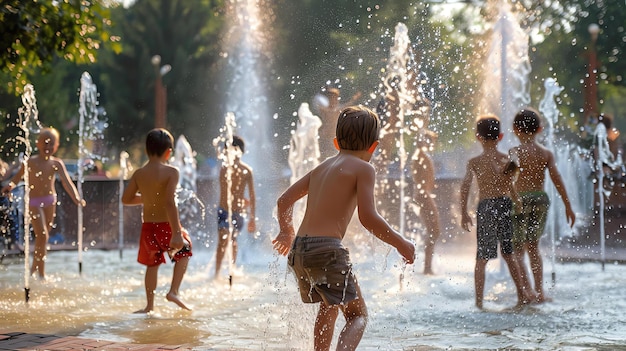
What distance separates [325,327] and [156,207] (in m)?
2.82

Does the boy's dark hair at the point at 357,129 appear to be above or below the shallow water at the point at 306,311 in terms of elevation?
above

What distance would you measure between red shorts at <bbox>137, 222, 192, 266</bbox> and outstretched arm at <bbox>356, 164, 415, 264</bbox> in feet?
9.40

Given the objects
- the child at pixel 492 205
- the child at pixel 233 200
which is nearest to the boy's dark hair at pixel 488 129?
the child at pixel 492 205

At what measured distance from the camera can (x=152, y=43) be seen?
137ft

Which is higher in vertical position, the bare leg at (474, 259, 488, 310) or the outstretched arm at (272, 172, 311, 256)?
the outstretched arm at (272, 172, 311, 256)

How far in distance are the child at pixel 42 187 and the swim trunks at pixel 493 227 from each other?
4427 millimetres

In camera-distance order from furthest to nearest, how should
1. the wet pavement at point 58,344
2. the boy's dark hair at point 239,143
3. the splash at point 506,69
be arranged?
the splash at point 506,69, the boy's dark hair at point 239,143, the wet pavement at point 58,344

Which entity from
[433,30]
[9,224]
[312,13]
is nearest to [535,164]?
[9,224]

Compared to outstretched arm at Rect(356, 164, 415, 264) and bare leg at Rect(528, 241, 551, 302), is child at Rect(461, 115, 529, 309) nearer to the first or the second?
bare leg at Rect(528, 241, 551, 302)

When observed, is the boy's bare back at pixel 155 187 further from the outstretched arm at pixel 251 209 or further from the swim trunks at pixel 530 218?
the swim trunks at pixel 530 218

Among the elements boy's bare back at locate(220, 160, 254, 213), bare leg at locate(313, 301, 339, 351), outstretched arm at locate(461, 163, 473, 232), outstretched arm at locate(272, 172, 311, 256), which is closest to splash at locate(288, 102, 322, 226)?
boy's bare back at locate(220, 160, 254, 213)

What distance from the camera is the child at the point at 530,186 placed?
7195 mm

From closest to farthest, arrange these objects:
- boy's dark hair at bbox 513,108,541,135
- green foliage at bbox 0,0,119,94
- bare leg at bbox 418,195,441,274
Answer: green foliage at bbox 0,0,119,94 → boy's dark hair at bbox 513,108,541,135 → bare leg at bbox 418,195,441,274

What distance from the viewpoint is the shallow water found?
5.62m
